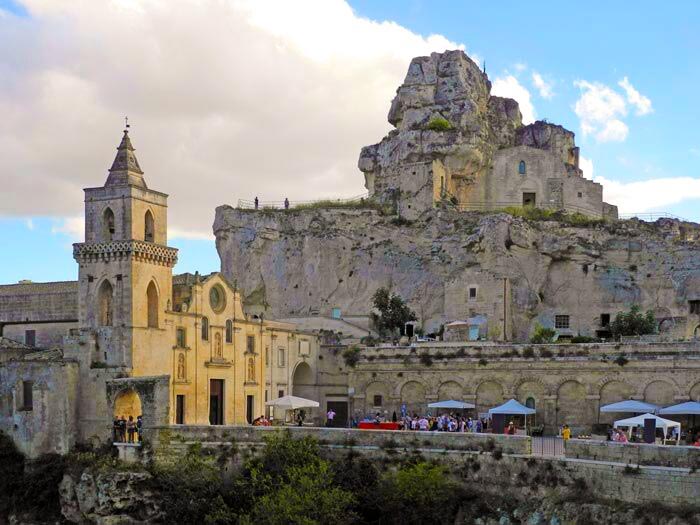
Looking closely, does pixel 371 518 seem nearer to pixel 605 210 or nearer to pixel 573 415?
pixel 573 415

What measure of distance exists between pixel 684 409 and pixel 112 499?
81.4 feet

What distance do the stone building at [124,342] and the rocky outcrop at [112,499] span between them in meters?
2.56

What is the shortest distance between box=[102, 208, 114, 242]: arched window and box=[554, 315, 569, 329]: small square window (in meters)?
32.9

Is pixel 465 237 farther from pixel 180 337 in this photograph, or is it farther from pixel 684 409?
pixel 180 337

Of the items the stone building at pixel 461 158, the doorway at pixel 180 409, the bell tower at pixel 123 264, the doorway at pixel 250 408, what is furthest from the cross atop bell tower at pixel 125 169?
the stone building at pixel 461 158

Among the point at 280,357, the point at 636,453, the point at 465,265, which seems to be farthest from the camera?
the point at 465,265

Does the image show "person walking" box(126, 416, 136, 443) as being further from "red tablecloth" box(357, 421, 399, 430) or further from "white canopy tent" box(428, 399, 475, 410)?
"white canopy tent" box(428, 399, 475, 410)

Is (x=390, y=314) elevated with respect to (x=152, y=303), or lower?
lower

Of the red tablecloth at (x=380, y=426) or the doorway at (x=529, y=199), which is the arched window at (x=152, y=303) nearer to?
the red tablecloth at (x=380, y=426)

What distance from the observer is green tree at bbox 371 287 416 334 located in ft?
212

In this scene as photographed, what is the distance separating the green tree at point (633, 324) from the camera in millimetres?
58812

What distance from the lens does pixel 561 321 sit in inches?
2594

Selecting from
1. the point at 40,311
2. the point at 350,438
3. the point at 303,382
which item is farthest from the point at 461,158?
the point at 350,438

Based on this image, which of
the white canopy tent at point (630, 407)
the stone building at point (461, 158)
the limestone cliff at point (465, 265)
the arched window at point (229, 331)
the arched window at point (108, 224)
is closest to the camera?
the white canopy tent at point (630, 407)
